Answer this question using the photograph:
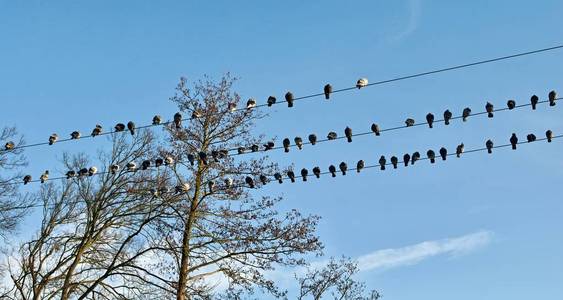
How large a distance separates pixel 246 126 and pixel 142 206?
151 inches

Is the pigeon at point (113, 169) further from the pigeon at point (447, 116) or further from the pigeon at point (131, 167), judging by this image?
the pigeon at point (447, 116)

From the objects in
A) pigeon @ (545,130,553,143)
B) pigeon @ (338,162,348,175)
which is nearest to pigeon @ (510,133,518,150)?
pigeon @ (545,130,553,143)

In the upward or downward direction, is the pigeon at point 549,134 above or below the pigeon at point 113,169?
below

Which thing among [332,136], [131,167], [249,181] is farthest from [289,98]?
[131,167]

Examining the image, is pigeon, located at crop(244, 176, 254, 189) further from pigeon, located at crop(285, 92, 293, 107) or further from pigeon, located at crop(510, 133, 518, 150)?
pigeon, located at crop(510, 133, 518, 150)

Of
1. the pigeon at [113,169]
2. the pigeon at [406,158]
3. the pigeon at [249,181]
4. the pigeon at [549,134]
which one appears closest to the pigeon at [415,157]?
the pigeon at [406,158]

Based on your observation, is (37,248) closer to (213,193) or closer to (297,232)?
(213,193)

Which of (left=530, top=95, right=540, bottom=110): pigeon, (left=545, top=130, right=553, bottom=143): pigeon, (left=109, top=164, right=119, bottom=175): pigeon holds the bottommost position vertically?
(left=545, top=130, right=553, bottom=143): pigeon

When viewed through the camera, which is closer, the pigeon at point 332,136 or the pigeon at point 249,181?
the pigeon at point 332,136

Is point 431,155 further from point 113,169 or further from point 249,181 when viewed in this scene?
point 113,169

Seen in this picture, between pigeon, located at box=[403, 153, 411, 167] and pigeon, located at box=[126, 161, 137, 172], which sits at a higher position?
pigeon, located at box=[126, 161, 137, 172]

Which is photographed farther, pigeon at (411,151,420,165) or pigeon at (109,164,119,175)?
pigeon at (109,164,119,175)

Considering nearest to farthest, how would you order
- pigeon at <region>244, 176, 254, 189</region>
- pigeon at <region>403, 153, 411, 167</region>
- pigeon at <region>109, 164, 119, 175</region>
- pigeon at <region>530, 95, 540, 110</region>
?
1. pigeon at <region>530, 95, 540, 110</region>
2. pigeon at <region>403, 153, 411, 167</region>
3. pigeon at <region>109, 164, 119, 175</region>
4. pigeon at <region>244, 176, 254, 189</region>

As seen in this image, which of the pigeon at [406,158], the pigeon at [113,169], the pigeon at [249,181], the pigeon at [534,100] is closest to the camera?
the pigeon at [534,100]
